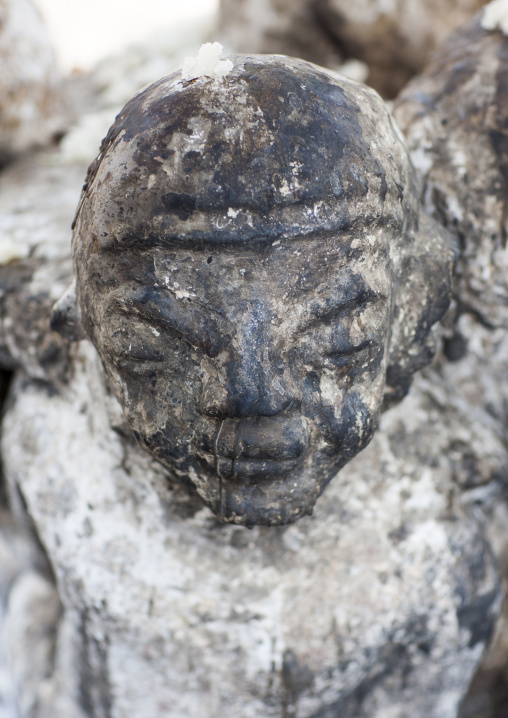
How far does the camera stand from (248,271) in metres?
0.67

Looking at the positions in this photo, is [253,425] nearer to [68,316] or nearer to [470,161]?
[68,316]

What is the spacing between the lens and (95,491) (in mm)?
1024

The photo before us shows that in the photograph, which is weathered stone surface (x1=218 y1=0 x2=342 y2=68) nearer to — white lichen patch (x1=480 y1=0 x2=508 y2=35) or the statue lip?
white lichen patch (x1=480 y1=0 x2=508 y2=35)

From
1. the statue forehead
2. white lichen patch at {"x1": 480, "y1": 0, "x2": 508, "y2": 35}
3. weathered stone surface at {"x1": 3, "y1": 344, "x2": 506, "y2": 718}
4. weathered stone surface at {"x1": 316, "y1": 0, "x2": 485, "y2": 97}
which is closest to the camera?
Result: the statue forehead

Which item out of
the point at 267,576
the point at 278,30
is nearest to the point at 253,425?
the point at 267,576

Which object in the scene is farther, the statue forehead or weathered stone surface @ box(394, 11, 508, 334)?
weathered stone surface @ box(394, 11, 508, 334)

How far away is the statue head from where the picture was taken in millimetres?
653

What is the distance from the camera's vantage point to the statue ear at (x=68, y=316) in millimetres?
838

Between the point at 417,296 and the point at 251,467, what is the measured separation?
31 cm

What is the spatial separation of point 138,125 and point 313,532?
0.64 meters

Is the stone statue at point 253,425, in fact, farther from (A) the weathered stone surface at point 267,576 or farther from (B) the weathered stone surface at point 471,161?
(B) the weathered stone surface at point 471,161

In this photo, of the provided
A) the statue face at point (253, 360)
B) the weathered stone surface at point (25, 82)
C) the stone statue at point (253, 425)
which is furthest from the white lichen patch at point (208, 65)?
the weathered stone surface at point (25, 82)

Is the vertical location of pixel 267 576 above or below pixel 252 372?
below

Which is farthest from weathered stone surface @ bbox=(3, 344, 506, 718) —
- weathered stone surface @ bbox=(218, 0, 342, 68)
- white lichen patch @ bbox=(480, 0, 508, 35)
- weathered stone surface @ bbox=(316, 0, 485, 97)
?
weathered stone surface @ bbox=(218, 0, 342, 68)
